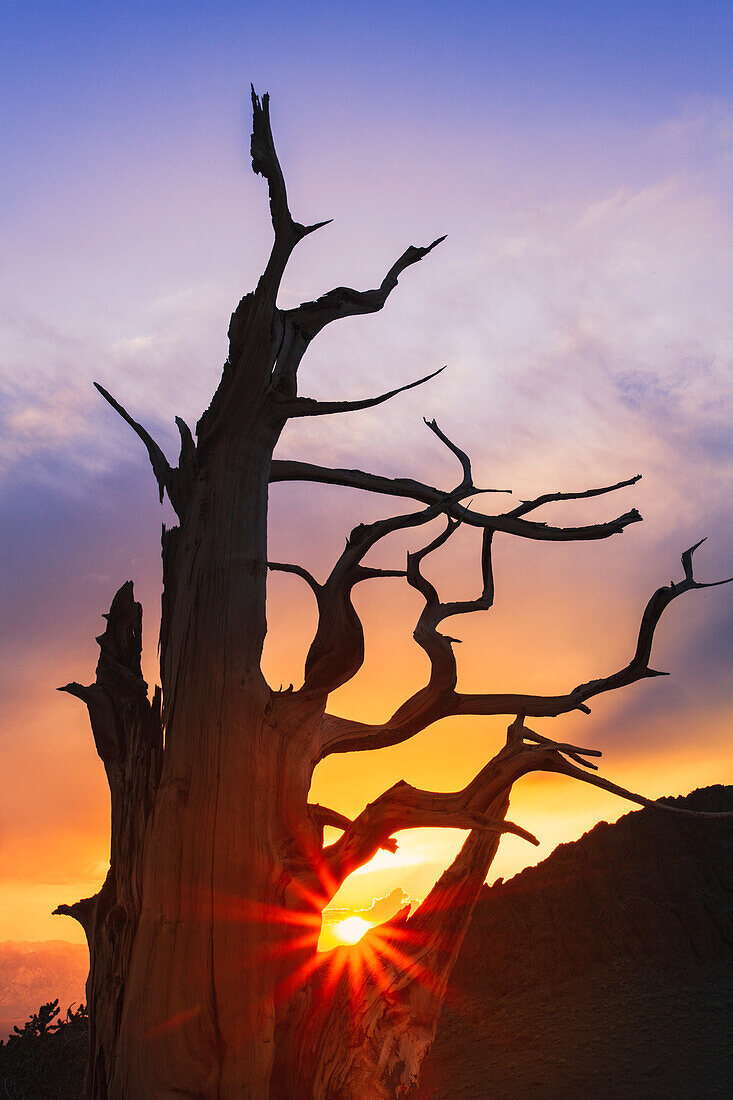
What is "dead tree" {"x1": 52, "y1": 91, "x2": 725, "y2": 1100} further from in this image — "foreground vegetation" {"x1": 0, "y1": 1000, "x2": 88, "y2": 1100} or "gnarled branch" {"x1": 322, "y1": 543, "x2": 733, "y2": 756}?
"foreground vegetation" {"x1": 0, "y1": 1000, "x2": 88, "y2": 1100}

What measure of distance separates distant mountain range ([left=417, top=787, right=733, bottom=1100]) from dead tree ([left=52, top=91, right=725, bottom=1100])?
29863mm

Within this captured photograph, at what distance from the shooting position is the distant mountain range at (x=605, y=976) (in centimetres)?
3083

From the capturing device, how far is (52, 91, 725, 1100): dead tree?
4.68m

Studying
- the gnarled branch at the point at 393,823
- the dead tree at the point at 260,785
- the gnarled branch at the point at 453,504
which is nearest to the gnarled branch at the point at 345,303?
the dead tree at the point at 260,785

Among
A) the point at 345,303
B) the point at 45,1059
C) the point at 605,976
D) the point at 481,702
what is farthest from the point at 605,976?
the point at 345,303

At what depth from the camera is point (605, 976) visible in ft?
131

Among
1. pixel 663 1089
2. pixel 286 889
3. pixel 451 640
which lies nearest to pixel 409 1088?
pixel 286 889

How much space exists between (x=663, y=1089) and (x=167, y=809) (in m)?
32.3

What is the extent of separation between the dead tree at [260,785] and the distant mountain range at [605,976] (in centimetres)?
2986

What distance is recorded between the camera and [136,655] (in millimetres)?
5723

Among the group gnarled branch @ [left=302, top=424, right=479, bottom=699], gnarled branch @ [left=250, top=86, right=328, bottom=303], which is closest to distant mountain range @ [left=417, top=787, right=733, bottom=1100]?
gnarled branch @ [left=302, top=424, right=479, bottom=699]

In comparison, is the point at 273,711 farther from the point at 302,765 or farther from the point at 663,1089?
the point at 663,1089

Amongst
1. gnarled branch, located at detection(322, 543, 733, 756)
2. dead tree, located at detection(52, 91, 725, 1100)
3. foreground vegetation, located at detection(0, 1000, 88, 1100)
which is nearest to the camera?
dead tree, located at detection(52, 91, 725, 1100)

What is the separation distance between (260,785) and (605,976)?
41.9 meters
